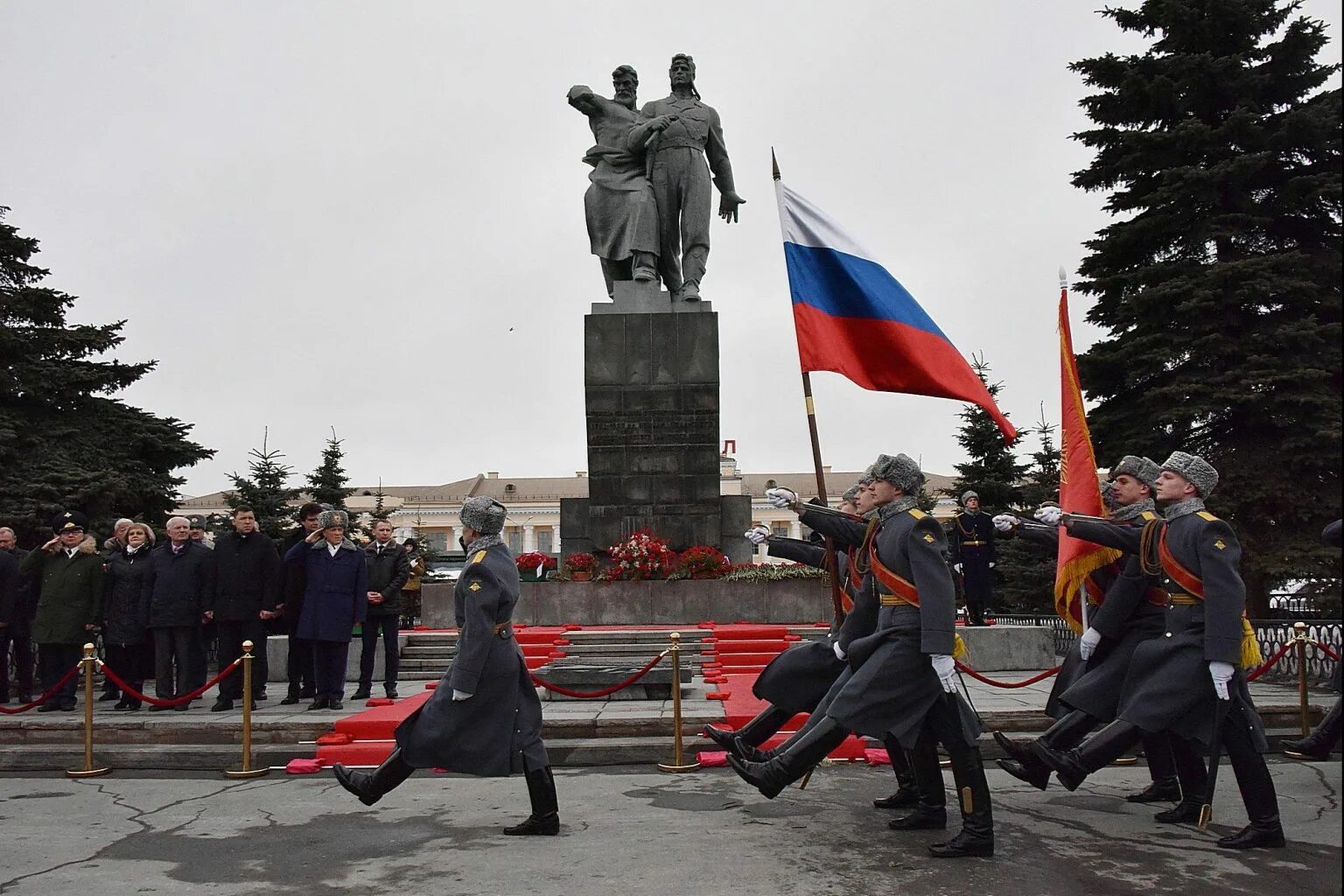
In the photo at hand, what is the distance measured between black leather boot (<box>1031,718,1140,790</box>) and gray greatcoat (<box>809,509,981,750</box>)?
480 mm

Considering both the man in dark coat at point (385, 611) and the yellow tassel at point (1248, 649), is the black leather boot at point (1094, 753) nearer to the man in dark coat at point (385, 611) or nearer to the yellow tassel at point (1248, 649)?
the yellow tassel at point (1248, 649)

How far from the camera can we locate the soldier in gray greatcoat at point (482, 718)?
5473 mm

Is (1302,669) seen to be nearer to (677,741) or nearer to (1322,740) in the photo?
(1322,740)

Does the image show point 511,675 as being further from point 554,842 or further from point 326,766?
point 326,766

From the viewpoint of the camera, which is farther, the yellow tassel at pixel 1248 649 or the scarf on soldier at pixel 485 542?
the scarf on soldier at pixel 485 542

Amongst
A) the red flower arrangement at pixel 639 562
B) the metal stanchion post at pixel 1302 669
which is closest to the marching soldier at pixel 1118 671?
the metal stanchion post at pixel 1302 669

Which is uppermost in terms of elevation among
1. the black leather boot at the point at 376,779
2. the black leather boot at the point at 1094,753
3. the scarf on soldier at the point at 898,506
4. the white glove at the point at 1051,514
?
the scarf on soldier at the point at 898,506

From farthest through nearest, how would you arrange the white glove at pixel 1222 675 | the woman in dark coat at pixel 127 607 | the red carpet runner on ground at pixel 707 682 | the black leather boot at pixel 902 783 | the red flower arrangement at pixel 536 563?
the red flower arrangement at pixel 536 563 < the woman in dark coat at pixel 127 607 < the red carpet runner on ground at pixel 707 682 < the black leather boot at pixel 902 783 < the white glove at pixel 1222 675

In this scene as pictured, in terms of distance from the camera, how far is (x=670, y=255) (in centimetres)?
1541

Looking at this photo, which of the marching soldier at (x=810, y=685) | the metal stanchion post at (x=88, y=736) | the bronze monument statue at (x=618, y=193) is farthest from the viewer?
the bronze monument statue at (x=618, y=193)

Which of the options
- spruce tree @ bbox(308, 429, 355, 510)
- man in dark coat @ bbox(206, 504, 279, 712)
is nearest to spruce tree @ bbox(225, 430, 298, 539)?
spruce tree @ bbox(308, 429, 355, 510)

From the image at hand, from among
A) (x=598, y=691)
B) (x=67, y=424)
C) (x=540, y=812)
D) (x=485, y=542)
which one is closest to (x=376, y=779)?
(x=540, y=812)

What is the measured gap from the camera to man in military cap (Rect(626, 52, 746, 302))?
1515 centimetres

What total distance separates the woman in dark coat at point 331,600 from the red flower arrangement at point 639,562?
3842 mm
